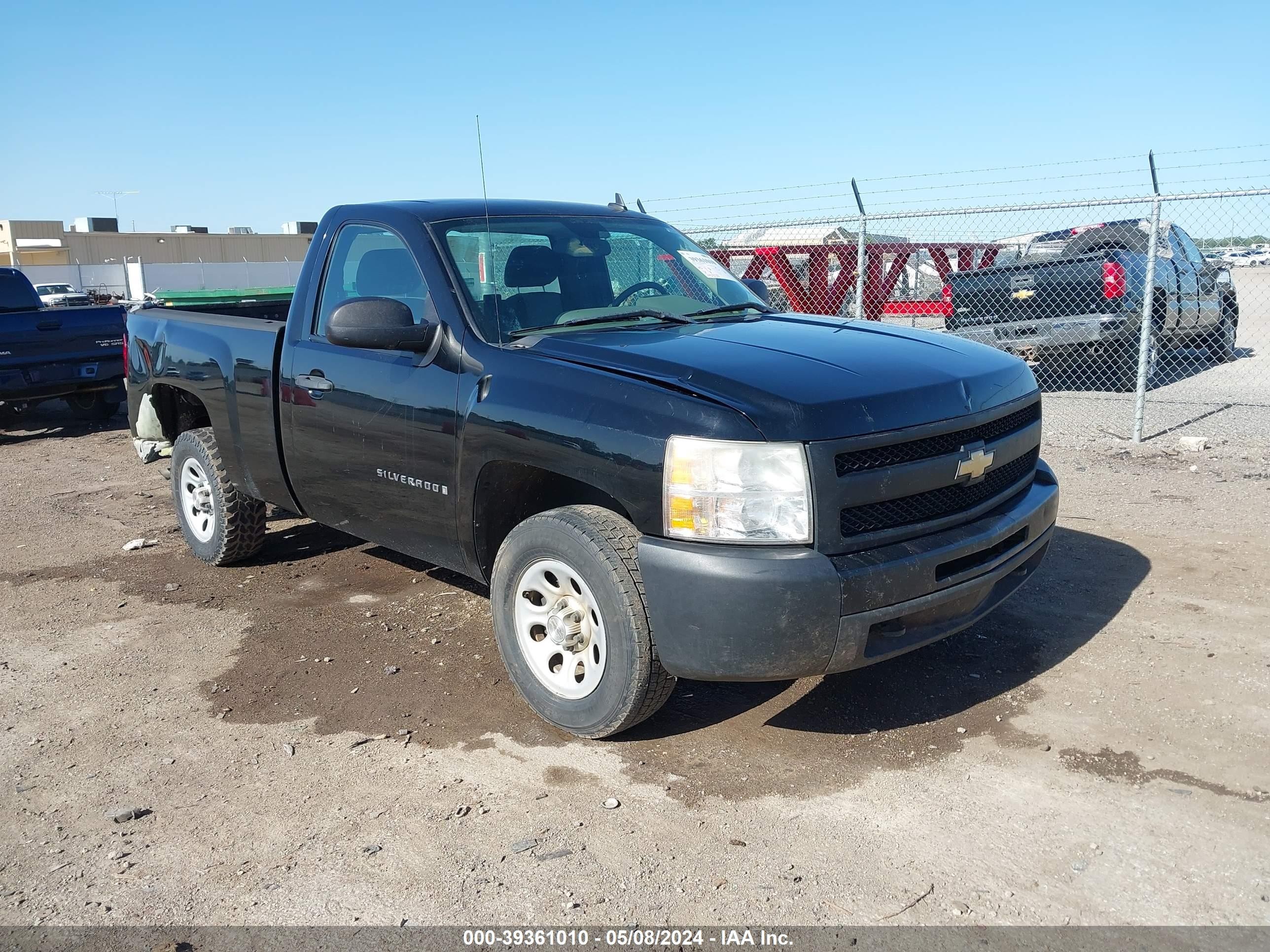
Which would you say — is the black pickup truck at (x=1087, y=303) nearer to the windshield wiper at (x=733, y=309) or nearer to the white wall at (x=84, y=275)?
the windshield wiper at (x=733, y=309)

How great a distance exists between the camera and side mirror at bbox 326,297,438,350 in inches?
153

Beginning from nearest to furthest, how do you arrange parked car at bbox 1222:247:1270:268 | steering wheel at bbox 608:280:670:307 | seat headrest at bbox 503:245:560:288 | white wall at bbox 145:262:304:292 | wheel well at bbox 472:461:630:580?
1. wheel well at bbox 472:461:630:580
2. seat headrest at bbox 503:245:560:288
3. steering wheel at bbox 608:280:670:307
4. parked car at bbox 1222:247:1270:268
5. white wall at bbox 145:262:304:292

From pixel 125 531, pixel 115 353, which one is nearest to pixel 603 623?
pixel 125 531

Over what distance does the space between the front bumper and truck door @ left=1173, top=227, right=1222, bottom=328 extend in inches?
423

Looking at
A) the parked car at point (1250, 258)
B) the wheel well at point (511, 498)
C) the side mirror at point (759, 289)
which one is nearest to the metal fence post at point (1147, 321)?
the side mirror at point (759, 289)

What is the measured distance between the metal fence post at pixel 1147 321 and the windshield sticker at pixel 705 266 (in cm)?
468

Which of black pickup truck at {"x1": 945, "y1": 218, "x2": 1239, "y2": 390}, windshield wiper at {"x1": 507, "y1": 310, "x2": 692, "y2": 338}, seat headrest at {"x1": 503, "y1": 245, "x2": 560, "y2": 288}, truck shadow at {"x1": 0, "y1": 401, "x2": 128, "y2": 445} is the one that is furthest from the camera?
truck shadow at {"x1": 0, "y1": 401, "x2": 128, "y2": 445}

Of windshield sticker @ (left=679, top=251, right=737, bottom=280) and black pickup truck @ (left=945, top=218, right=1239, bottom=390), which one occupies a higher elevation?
windshield sticker @ (left=679, top=251, right=737, bottom=280)

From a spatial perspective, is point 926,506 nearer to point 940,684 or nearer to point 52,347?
point 940,684

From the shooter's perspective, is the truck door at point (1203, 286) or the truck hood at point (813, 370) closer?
the truck hood at point (813, 370)

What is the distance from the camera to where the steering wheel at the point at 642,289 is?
173 inches

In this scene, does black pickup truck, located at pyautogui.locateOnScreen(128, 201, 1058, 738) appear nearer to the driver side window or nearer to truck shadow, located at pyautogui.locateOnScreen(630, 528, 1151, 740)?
the driver side window

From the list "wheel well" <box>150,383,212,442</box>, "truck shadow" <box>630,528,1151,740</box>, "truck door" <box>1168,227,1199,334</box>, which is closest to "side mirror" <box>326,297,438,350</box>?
"truck shadow" <box>630,528,1151,740</box>

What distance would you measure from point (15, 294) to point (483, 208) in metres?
8.81
